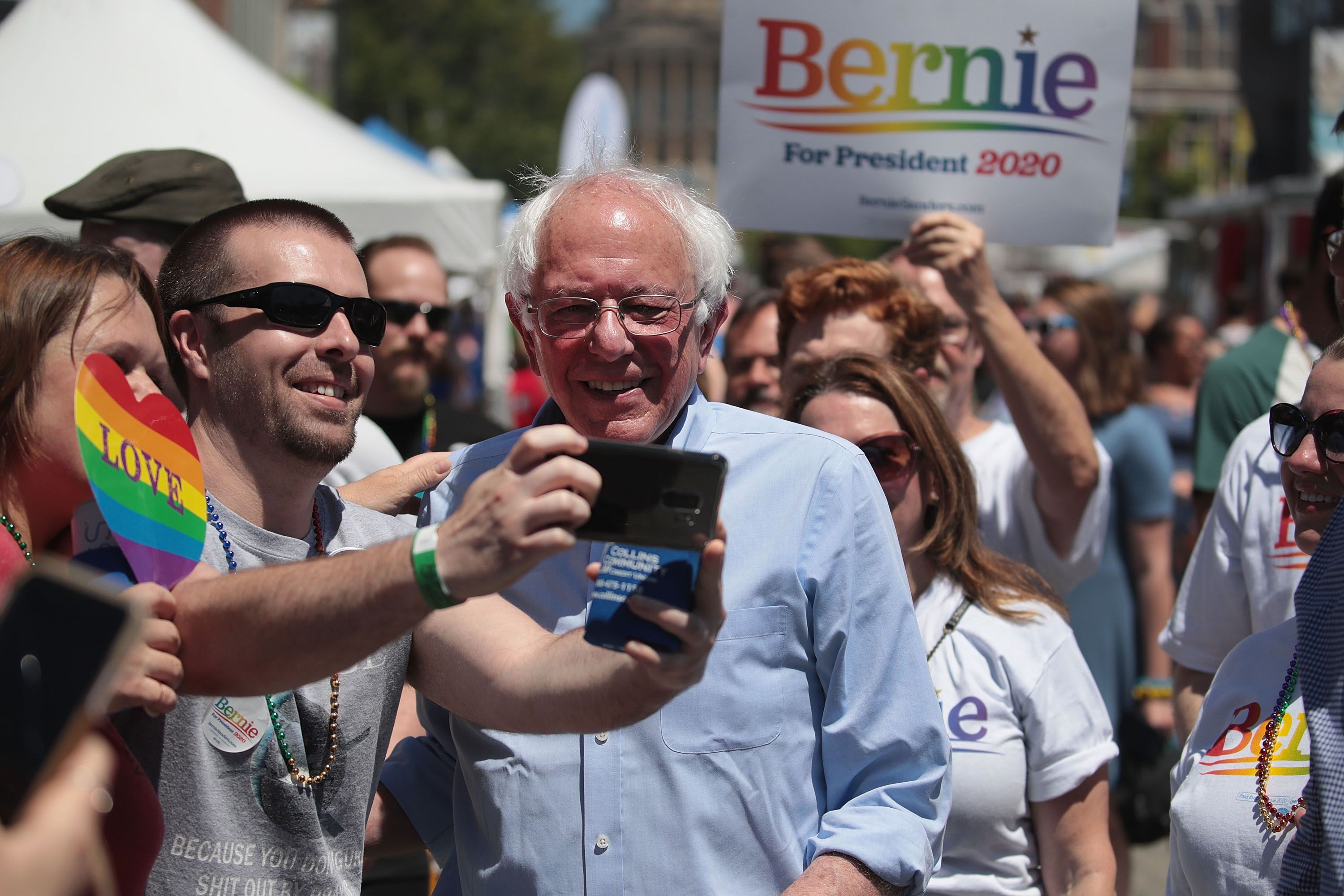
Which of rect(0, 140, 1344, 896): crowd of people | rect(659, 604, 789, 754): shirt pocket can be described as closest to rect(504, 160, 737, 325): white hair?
rect(0, 140, 1344, 896): crowd of people

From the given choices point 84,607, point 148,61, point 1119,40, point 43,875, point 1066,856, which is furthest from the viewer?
point 148,61

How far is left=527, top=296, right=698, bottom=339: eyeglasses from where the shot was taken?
2.11 metres

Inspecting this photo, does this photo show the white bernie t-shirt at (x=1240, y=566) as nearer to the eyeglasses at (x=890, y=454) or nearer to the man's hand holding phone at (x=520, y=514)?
the eyeglasses at (x=890, y=454)

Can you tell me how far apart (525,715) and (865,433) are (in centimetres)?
129

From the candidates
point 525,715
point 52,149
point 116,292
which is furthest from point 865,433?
point 52,149

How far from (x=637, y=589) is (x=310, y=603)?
0.40 metres

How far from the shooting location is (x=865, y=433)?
107 inches

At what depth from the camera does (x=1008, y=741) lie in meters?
2.54

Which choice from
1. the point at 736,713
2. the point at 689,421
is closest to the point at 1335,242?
the point at 689,421

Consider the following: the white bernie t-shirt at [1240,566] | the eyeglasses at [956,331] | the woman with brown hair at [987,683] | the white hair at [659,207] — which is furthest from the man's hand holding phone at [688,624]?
the eyeglasses at [956,331]

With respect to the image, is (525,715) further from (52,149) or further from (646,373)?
(52,149)

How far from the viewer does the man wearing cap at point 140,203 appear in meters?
3.48

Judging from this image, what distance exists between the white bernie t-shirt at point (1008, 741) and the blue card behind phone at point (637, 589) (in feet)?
4.25

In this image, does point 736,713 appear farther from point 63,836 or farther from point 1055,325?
point 1055,325
